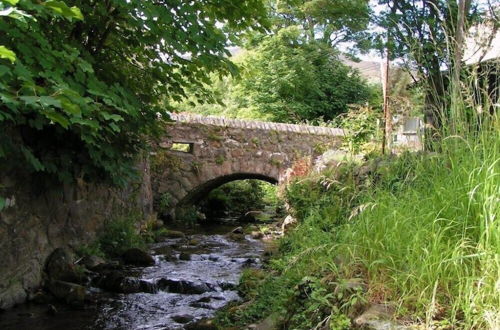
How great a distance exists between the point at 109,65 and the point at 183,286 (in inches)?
98.0

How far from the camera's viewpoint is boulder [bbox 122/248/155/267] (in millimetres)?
6160

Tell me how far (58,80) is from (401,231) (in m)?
2.19

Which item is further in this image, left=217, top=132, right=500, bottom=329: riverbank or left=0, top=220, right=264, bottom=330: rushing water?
left=0, top=220, right=264, bottom=330: rushing water

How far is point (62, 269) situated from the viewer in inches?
199

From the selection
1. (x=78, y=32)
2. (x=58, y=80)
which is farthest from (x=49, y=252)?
(x=58, y=80)

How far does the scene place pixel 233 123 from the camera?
388 inches

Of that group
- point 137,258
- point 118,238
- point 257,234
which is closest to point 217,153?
point 257,234

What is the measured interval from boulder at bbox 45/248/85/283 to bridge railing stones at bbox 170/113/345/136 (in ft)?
14.2

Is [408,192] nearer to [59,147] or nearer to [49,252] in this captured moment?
[59,147]

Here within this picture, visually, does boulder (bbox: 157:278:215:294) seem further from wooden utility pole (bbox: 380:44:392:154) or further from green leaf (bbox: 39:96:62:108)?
green leaf (bbox: 39:96:62:108)

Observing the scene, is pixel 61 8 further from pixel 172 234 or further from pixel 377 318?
pixel 172 234

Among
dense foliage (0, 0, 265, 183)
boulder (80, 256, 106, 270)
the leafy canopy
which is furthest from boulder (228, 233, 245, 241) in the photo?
the leafy canopy

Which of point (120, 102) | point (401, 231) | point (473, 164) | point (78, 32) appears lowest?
point (401, 231)

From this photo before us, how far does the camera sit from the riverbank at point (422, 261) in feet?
6.70
